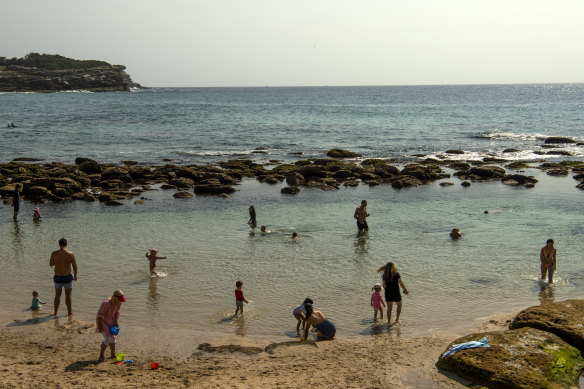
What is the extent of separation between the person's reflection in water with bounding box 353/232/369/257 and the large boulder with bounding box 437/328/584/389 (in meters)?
8.15

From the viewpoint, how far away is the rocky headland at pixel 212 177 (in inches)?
1150

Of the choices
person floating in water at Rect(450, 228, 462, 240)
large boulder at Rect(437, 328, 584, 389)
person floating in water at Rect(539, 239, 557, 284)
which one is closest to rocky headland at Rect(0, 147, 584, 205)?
person floating in water at Rect(450, 228, 462, 240)

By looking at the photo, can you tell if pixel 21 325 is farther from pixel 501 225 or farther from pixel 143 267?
pixel 501 225

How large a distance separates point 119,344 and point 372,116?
79.9 m

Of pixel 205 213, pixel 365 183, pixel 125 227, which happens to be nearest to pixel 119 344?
pixel 125 227

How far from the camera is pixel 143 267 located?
17047 mm

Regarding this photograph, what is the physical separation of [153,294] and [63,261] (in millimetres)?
2748

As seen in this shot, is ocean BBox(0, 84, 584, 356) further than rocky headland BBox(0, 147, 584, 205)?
No

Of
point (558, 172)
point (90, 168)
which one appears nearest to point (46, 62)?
point (90, 168)

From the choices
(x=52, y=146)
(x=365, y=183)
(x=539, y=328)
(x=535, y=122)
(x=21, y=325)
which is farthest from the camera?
(x=535, y=122)

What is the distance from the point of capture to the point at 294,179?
32688mm

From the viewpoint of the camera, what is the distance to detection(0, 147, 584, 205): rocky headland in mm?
29219

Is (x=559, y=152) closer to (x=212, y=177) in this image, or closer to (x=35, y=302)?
(x=212, y=177)

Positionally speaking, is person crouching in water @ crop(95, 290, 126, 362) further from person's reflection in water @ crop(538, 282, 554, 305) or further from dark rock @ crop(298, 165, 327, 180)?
dark rock @ crop(298, 165, 327, 180)
